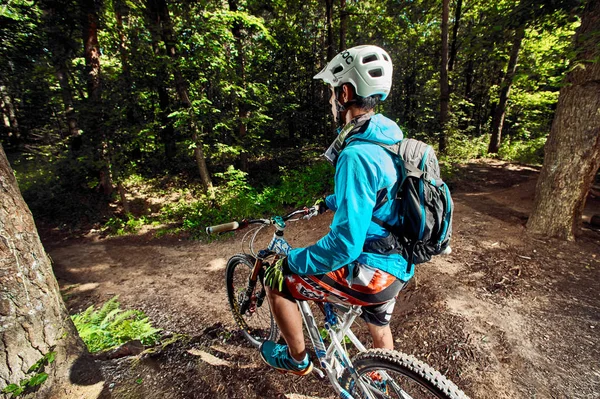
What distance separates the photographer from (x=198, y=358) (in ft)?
9.88

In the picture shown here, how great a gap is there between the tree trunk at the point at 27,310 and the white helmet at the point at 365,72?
2.57 m

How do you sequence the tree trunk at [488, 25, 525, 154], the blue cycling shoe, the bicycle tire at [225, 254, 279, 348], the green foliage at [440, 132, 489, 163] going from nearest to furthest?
the blue cycling shoe → the bicycle tire at [225, 254, 279, 348] → the tree trunk at [488, 25, 525, 154] → the green foliage at [440, 132, 489, 163]

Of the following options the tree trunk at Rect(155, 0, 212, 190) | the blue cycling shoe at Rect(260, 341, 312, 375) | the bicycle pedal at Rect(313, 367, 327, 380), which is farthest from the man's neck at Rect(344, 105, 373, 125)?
the tree trunk at Rect(155, 0, 212, 190)

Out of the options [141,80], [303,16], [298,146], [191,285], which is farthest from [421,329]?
[303,16]

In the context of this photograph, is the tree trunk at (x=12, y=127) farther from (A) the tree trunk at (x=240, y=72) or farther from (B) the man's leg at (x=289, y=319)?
(B) the man's leg at (x=289, y=319)

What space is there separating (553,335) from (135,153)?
1707cm

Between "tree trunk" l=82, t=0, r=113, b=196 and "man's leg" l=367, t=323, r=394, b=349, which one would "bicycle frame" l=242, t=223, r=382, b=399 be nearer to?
"man's leg" l=367, t=323, r=394, b=349

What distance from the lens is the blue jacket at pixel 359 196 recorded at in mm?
1583

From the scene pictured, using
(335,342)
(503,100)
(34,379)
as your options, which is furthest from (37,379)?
(503,100)

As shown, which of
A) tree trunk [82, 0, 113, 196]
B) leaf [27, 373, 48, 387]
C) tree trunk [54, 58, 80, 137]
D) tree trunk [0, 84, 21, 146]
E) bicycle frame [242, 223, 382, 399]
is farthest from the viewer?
tree trunk [0, 84, 21, 146]

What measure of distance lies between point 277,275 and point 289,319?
1.41 feet

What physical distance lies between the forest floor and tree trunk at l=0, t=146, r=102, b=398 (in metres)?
0.41

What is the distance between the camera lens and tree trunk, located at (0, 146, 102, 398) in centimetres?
201

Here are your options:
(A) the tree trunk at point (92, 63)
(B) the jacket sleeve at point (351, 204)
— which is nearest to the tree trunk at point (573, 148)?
(B) the jacket sleeve at point (351, 204)
